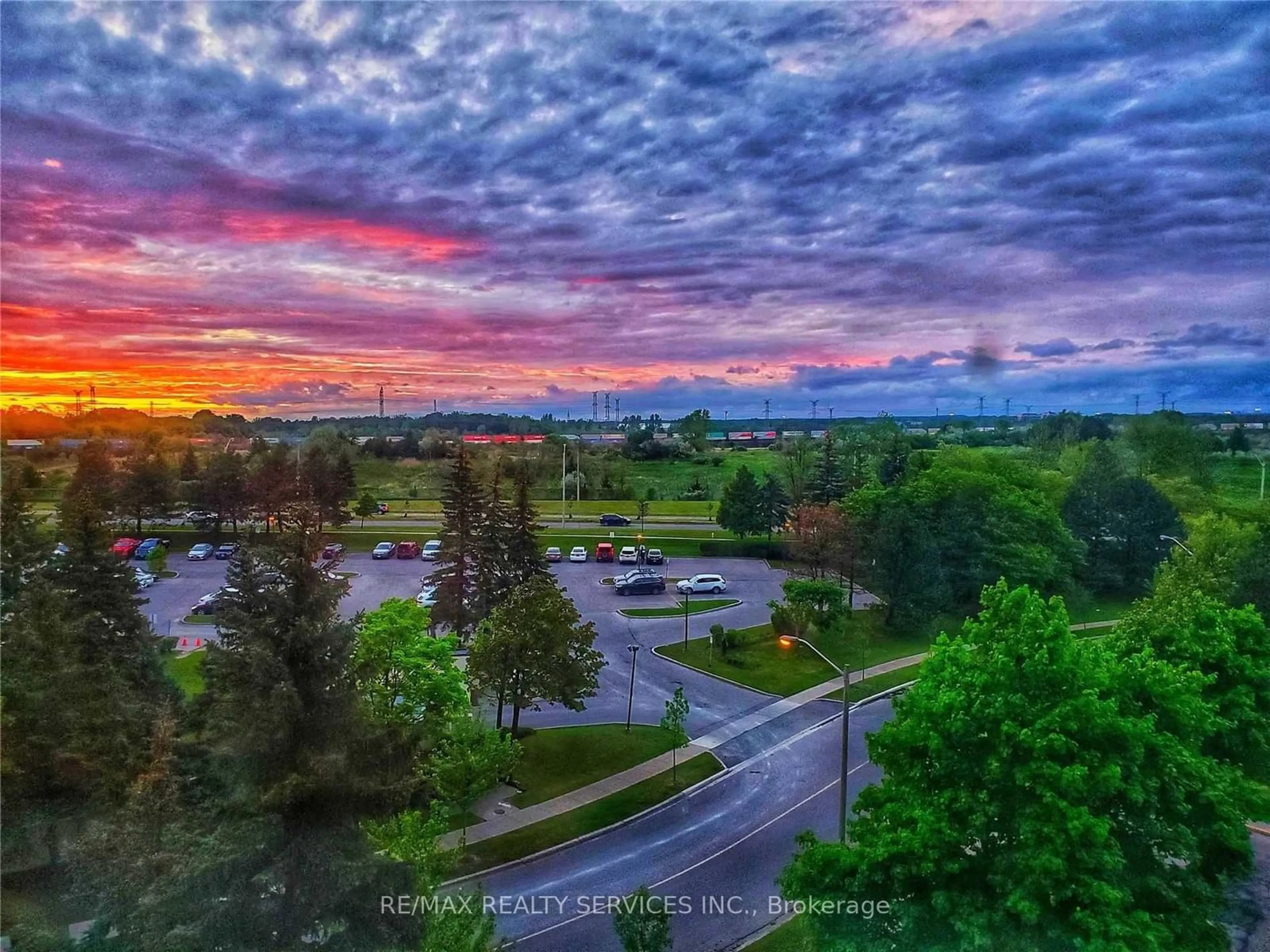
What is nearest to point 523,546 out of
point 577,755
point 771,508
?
point 577,755

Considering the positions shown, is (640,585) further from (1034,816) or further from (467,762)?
(1034,816)

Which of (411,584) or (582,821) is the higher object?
(411,584)

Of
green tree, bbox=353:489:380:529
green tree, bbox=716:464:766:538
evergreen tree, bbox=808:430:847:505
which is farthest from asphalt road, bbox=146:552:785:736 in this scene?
evergreen tree, bbox=808:430:847:505

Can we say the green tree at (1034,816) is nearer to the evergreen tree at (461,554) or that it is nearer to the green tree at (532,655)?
the green tree at (532,655)

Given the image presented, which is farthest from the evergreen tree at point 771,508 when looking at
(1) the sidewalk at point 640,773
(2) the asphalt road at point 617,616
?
(1) the sidewalk at point 640,773

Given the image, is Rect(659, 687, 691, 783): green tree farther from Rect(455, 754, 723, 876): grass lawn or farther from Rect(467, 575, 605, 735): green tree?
Rect(467, 575, 605, 735): green tree
